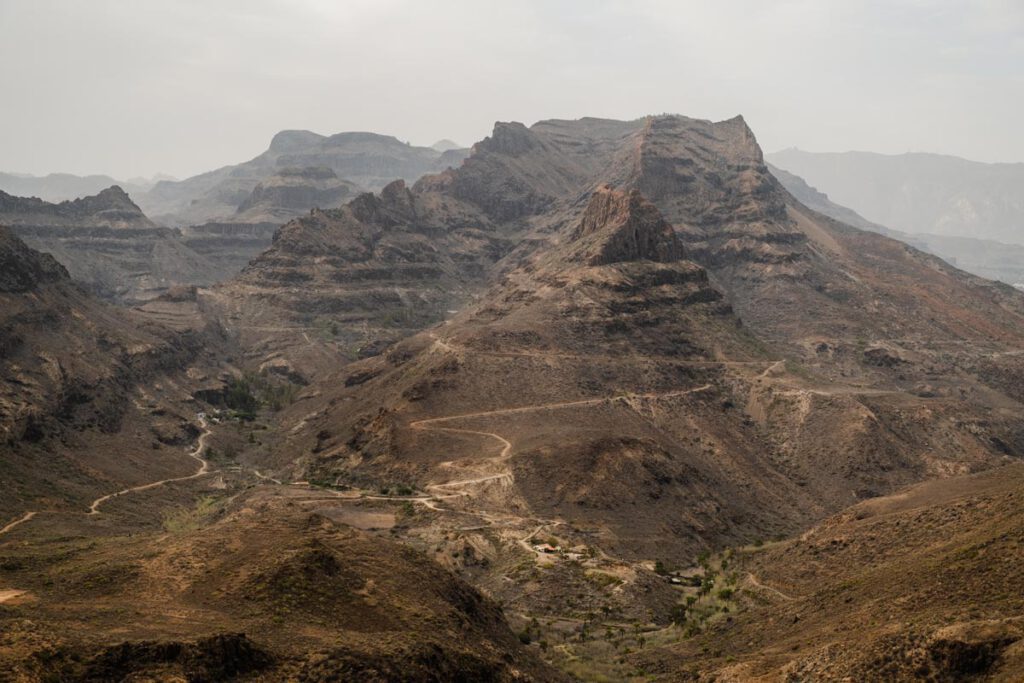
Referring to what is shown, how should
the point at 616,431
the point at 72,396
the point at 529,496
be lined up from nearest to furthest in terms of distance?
the point at 529,496 → the point at 616,431 → the point at 72,396

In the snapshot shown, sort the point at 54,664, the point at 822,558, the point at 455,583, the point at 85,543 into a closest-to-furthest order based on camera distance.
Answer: the point at 54,664 → the point at 455,583 → the point at 85,543 → the point at 822,558

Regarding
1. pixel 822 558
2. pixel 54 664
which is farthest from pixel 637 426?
pixel 54 664

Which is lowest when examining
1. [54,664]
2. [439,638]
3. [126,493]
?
[126,493]

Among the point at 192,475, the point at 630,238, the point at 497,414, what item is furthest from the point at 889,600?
the point at 630,238

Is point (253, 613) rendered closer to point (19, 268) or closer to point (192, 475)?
point (192, 475)

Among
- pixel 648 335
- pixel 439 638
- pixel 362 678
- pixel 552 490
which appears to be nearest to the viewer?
pixel 362 678

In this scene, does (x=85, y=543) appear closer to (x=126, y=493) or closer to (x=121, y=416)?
(x=126, y=493)
